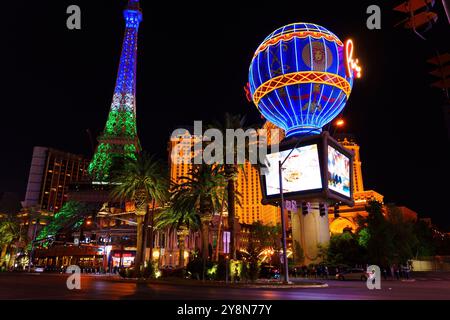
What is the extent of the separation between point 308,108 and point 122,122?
70.6m

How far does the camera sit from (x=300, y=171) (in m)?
45.8

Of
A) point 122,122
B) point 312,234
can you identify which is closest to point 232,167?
point 312,234

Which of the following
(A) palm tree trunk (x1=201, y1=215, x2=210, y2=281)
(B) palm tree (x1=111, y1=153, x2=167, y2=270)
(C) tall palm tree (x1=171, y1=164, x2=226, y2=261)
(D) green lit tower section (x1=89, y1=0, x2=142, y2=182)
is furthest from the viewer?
(D) green lit tower section (x1=89, y1=0, x2=142, y2=182)

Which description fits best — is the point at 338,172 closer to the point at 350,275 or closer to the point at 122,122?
the point at 350,275

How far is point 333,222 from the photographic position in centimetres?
10506

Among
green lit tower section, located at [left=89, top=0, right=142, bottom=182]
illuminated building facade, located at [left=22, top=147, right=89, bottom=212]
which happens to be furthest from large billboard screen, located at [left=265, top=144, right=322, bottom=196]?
illuminated building facade, located at [left=22, top=147, right=89, bottom=212]

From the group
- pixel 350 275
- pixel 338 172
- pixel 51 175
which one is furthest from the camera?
pixel 51 175

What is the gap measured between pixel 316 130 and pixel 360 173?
113383mm

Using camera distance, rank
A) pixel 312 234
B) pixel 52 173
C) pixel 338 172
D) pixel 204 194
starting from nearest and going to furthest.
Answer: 1. pixel 204 194
2. pixel 338 172
3. pixel 312 234
4. pixel 52 173

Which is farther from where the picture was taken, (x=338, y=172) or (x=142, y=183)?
(x=338, y=172)

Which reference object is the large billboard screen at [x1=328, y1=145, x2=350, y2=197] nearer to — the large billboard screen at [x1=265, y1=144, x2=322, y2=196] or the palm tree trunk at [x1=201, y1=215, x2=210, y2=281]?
the large billboard screen at [x1=265, y1=144, x2=322, y2=196]

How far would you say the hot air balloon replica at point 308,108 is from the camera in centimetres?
4500

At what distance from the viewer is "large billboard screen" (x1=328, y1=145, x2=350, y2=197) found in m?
45.0
